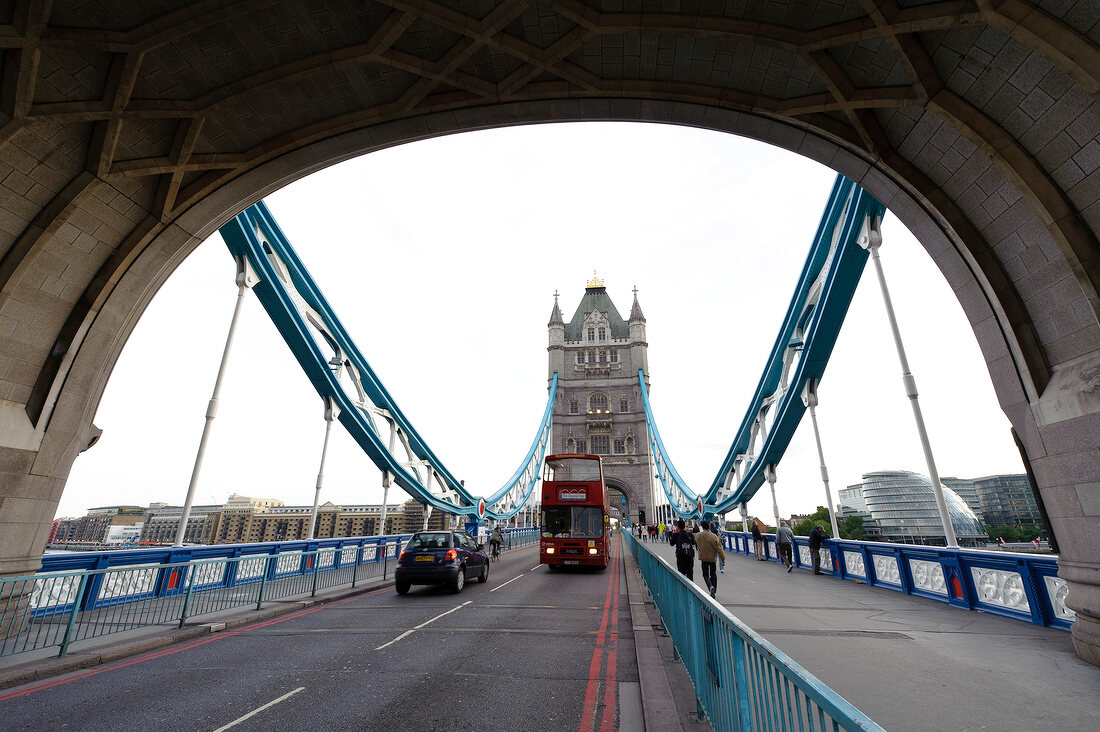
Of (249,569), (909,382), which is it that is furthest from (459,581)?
(909,382)

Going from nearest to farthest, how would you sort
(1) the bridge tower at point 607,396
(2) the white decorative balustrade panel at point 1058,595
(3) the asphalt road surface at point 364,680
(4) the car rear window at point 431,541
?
1. (3) the asphalt road surface at point 364,680
2. (2) the white decorative balustrade panel at point 1058,595
3. (4) the car rear window at point 431,541
4. (1) the bridge tower at point 607,396

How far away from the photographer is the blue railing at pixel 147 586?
634 centimetres

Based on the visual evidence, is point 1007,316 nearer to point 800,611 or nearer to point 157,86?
point 800,611

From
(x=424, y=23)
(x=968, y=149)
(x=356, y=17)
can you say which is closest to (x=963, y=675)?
(x=968, y=149)

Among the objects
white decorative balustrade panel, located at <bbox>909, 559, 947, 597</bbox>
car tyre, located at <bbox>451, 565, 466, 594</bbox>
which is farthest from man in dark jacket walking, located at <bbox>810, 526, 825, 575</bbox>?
car tyre, located at <bbox>451, 565, 466, 594</bbox>

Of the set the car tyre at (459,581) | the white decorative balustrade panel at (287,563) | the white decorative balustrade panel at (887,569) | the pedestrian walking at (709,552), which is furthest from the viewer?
the car tyre at (459,581)

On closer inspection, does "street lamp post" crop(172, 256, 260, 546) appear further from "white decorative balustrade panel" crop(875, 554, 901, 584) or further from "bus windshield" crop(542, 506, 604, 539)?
"white decorative balustrade panel" crop(875, 554, 901, 584)

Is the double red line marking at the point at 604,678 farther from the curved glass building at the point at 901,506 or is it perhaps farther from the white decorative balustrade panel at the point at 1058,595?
the curved glass building at the point at 901,506

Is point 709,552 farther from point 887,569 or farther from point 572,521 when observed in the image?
point 572,521

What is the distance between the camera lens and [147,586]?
9.41 meters

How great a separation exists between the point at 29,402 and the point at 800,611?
1196 centimetres

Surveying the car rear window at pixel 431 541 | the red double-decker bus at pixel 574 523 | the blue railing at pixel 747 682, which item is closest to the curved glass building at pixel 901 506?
the red double-decker bus at pixel 574 523

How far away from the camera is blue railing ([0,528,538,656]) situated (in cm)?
634

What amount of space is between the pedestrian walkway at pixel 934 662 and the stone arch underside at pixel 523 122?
0.94 m
